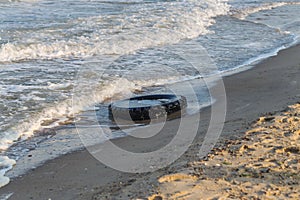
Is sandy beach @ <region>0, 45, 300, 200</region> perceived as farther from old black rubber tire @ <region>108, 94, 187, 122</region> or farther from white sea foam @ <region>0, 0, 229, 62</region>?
Result: white sea foam @ <region>0, 0, 229, 62</region>

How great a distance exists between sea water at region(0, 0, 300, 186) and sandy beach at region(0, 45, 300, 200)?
20.0 inches

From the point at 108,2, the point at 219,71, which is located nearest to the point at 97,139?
the point at 219,71

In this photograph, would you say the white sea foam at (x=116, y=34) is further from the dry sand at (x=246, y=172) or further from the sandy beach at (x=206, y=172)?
the dry sand at (x=246, y=172)

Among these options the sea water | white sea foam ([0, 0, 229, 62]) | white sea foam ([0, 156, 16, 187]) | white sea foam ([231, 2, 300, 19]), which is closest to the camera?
white sea foam ([0, 156, 16, 187])

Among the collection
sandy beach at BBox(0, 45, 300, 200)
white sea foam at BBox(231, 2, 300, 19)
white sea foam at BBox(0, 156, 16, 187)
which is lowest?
white sea foam at BBox(231, 2, 300, 19)

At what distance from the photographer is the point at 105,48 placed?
11781mm

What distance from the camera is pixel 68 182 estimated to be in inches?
189

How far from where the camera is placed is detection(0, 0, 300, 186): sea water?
739 centimetres

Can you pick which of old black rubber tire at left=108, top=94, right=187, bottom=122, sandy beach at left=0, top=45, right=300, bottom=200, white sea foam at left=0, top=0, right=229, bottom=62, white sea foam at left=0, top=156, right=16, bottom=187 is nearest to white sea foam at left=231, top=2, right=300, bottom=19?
white sea foam at left=0, top=0, right=229, bottom=62

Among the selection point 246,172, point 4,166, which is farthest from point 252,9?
point 246,172

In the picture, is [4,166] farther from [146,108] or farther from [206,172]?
[146,108]

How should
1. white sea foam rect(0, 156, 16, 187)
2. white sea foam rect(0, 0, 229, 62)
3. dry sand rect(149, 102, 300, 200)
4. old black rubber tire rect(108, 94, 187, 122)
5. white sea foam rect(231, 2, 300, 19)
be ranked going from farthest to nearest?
1. white sea foam rect(231, 2, 300, 19)
2. white sea foam rect(0, 0, 229, 62)
3. old black rubber tire rect(108, 94, 187, 122)
4. white sea foam rect(0, 156, 16, 187)
5. dry sand rect(149, 102, 300, 200)

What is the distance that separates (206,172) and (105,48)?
7.56 m

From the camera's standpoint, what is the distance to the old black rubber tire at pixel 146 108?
22.4 ft
